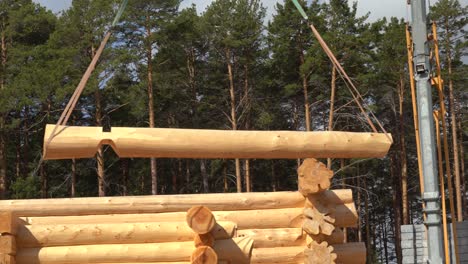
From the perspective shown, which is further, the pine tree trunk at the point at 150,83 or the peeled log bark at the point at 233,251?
the pine tree trunk at the point at 150,83

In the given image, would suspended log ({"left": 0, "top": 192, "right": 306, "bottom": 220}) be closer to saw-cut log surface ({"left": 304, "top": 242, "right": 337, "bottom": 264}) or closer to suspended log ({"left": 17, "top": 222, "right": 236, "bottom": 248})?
suspended log ({"left": 17, "top": 222, "right": 236, "bottom": 248})

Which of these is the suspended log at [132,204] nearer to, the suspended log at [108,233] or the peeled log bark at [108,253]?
Result: the suspended log at [108,233]

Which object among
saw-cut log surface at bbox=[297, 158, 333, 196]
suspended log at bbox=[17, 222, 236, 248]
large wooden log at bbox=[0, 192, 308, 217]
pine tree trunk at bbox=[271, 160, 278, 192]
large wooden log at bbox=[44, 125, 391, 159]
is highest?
large wooden log at bbox=[44, 125, 391, 159]

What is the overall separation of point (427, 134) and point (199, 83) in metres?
26.8

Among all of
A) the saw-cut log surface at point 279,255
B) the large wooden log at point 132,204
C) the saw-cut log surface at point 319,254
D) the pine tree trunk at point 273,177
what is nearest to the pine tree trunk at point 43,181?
the pine tree trunk at point 273,177

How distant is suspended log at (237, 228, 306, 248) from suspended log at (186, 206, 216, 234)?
3.58ft

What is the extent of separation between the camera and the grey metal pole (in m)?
5.08

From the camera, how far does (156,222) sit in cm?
705

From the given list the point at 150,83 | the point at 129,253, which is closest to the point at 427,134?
the point at 129,253

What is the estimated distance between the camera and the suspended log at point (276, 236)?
7.48 metres

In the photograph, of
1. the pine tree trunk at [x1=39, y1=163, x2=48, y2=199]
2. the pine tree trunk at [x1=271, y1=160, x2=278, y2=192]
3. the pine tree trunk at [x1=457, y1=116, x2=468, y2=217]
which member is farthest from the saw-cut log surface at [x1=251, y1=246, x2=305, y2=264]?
the pine tree trunk at [x1=457, y1=116, x2=468, y2=217]

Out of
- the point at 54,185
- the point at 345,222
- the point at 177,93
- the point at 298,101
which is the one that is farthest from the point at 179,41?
the point at 345,222

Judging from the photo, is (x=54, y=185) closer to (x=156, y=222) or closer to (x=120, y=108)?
(x=120, y=108)

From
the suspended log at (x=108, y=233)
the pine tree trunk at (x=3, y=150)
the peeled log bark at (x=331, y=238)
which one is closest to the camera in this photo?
the suspended log at (x=108, y=233)
